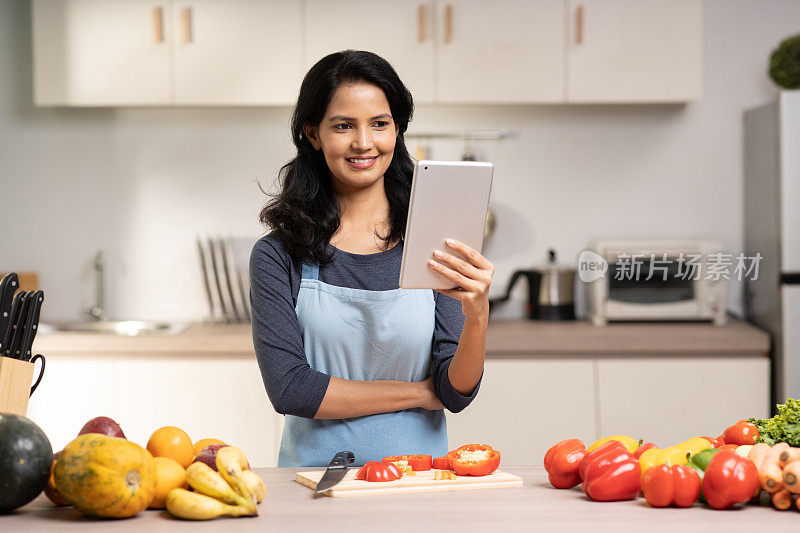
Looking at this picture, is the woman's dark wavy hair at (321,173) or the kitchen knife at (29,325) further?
the woman's dark wavy hair at (321,173)

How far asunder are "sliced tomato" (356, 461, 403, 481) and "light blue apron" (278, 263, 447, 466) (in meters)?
0.33

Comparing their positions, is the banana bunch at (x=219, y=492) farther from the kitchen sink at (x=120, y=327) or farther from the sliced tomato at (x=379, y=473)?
the kitchen sink at (x=120, y=327)

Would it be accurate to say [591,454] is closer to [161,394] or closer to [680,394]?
[680,394]

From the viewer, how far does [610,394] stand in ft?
9.55

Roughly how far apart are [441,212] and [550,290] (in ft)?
6.84

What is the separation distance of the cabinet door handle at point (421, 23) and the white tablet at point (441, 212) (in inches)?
75.3

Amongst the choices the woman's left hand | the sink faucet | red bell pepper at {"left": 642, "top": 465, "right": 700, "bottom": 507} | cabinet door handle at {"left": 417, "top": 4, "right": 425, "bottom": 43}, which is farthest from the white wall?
red bell pepper at {"left": 642, "top": 465, "right": 700, "bottom": 507}

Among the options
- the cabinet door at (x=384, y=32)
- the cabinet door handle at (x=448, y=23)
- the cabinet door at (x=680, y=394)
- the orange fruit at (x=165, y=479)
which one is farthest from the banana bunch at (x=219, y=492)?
the cabinet door handle at (x=448, y=23)

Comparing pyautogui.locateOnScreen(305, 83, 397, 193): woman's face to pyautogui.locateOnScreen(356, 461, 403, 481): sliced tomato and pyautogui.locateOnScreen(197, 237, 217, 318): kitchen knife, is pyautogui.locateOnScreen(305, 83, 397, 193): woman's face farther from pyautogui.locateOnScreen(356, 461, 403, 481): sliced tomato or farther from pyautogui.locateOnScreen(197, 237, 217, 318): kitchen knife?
pyautogui.locateOnScreen(197, 237, 217, 318): kitchen knife

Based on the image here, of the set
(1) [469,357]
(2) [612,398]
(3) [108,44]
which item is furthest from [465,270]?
(3) [108,44]

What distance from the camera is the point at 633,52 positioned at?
10.1 feet

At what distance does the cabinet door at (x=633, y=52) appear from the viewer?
121 inches

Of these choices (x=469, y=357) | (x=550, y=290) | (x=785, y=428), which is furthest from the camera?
(x=550, y=290)

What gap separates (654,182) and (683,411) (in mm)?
976
